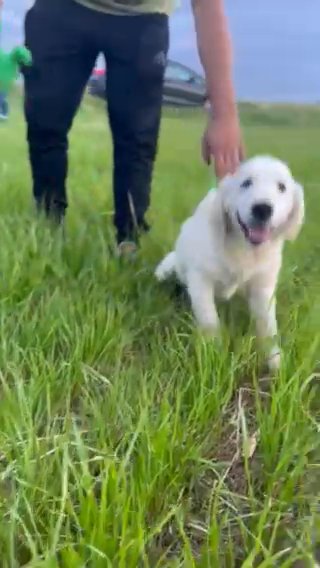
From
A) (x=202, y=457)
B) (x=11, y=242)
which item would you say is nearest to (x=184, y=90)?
(x=11, y=242)

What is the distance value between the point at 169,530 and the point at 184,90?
2.97 ft

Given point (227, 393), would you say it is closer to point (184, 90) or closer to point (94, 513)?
point (94, 513)

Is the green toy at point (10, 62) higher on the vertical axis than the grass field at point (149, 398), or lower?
higher

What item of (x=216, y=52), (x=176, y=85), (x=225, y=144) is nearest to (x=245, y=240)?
(x=225, y=144)

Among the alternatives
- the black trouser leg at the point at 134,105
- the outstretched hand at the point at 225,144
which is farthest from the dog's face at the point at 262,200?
the black trouser leg at the point at 134,105

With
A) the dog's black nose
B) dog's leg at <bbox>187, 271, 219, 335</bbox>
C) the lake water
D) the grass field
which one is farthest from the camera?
the lake water

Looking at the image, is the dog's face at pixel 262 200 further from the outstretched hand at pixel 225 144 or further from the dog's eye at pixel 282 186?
Result: the outstretched hand at pixel 225 144

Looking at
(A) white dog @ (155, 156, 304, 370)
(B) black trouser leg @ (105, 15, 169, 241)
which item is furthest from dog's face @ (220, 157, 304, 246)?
(B) black trouser leg @ (105, 15, 169, 241)

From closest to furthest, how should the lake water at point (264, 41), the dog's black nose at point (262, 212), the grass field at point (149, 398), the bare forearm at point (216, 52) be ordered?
the grass field at point (149, 398) → the dog's black nose at point (262, 212) → the bare forearm at point (216, 52) → the lake water at point (264, 41)

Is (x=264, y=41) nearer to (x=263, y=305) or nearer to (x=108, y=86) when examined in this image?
(x=108, y=86)

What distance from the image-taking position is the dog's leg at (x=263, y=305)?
138cm

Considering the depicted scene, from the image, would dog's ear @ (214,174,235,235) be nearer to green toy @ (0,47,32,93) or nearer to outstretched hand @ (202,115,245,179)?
outstretched hand @ (202,115,245,179)

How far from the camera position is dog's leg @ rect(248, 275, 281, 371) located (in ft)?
4.53

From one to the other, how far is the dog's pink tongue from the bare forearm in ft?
0.84
